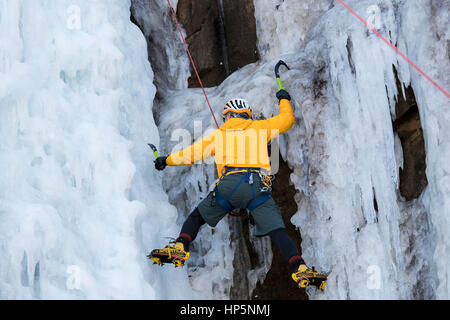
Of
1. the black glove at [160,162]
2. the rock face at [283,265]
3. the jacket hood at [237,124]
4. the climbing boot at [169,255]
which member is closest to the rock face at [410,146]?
the rock face at [283,265]

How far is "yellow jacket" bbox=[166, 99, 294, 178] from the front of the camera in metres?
4.37

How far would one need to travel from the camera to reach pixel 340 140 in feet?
15.6

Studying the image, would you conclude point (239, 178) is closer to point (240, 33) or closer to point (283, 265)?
point (283, 265)

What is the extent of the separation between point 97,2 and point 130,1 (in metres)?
0.69

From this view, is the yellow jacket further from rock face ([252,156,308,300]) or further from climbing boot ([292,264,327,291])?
climbing boot ([292,264,327,291])

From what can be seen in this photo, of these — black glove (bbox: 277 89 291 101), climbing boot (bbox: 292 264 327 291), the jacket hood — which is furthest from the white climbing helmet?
climbing boot (bbox: 292 264 327 291)

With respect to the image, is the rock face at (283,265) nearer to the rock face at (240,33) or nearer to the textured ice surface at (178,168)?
the textured ice surface at (178,168)

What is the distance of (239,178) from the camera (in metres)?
4.27

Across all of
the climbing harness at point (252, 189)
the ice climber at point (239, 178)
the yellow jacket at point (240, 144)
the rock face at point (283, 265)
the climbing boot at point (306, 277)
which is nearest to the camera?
the climbing boot at point (306, 277)

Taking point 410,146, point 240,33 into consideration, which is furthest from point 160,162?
point 240,33

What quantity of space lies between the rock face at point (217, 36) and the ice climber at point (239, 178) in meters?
2.10

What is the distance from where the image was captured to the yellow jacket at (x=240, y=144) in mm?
4371
